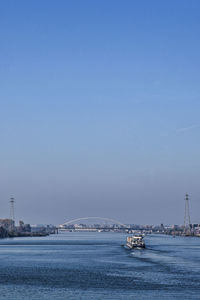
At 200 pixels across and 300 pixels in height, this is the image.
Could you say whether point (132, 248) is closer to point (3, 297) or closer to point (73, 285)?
point (73, 285)

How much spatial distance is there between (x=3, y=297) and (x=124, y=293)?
27.7ft

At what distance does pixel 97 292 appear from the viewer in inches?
1592

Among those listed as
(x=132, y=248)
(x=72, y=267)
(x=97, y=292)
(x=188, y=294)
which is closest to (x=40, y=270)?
(x=72, y=267)

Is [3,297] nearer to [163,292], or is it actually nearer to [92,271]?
[163,292]

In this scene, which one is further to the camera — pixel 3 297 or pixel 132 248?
pixel 132 248

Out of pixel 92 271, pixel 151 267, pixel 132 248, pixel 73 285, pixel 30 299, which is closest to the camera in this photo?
pixel 30 299

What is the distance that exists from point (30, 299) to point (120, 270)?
20.0m

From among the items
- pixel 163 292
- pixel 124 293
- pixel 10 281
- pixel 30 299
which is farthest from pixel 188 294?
pixel 10 281

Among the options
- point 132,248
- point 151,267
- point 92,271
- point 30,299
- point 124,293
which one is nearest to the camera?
point 30,299

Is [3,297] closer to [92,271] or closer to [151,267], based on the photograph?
[92,271]

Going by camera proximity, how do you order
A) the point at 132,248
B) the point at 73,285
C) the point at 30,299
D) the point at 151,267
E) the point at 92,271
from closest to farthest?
the point at 30,299 < the point at 73,285 < the point at 92,271 < the point at 151,267 < the point at 132,248

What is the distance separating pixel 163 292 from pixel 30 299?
9558mm

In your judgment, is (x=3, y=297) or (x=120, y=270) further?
(x=120, y=270)

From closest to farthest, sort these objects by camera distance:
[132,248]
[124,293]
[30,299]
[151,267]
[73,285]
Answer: [30,299], [124,293], [73,285], [151,267], [132,248]
